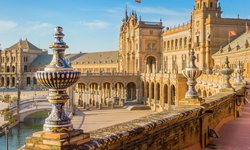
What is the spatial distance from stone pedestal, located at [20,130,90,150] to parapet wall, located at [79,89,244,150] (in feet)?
0.52

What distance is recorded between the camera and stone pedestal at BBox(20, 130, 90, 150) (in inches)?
180

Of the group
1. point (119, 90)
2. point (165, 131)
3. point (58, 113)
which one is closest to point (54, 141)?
point (58, 113)

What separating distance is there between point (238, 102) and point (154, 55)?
6198 cm

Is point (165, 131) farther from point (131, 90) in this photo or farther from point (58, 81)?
point (131, 90)

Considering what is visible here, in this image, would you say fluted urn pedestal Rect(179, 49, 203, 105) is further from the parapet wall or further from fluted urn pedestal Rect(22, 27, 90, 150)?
fluted urn pedestal Rect(22, 27, 90, 150)

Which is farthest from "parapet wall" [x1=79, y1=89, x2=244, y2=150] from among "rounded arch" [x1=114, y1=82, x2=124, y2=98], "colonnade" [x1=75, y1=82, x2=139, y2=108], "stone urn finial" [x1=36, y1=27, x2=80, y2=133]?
"rounded arch" [x1=114, y1=82, x2=124, y2=98]

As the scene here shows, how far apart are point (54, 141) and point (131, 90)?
73.4 m

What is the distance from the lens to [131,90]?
256 ft

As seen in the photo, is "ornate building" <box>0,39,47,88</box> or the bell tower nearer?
the bell tower

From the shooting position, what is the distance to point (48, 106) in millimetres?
51406

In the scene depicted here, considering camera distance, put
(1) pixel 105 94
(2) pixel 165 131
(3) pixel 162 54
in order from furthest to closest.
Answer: (1) pixel 105 94
(3) pixel 162 54
(2) pixel 165 131

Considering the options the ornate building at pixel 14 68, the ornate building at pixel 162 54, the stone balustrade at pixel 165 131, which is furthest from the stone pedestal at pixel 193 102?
the ornate building at pixel 14 68

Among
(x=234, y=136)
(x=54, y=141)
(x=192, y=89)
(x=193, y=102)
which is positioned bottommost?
(x=234, y=136)

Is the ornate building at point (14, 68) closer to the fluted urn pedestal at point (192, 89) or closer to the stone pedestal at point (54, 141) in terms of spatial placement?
the fluted urn pedestal at point (192, 89)
